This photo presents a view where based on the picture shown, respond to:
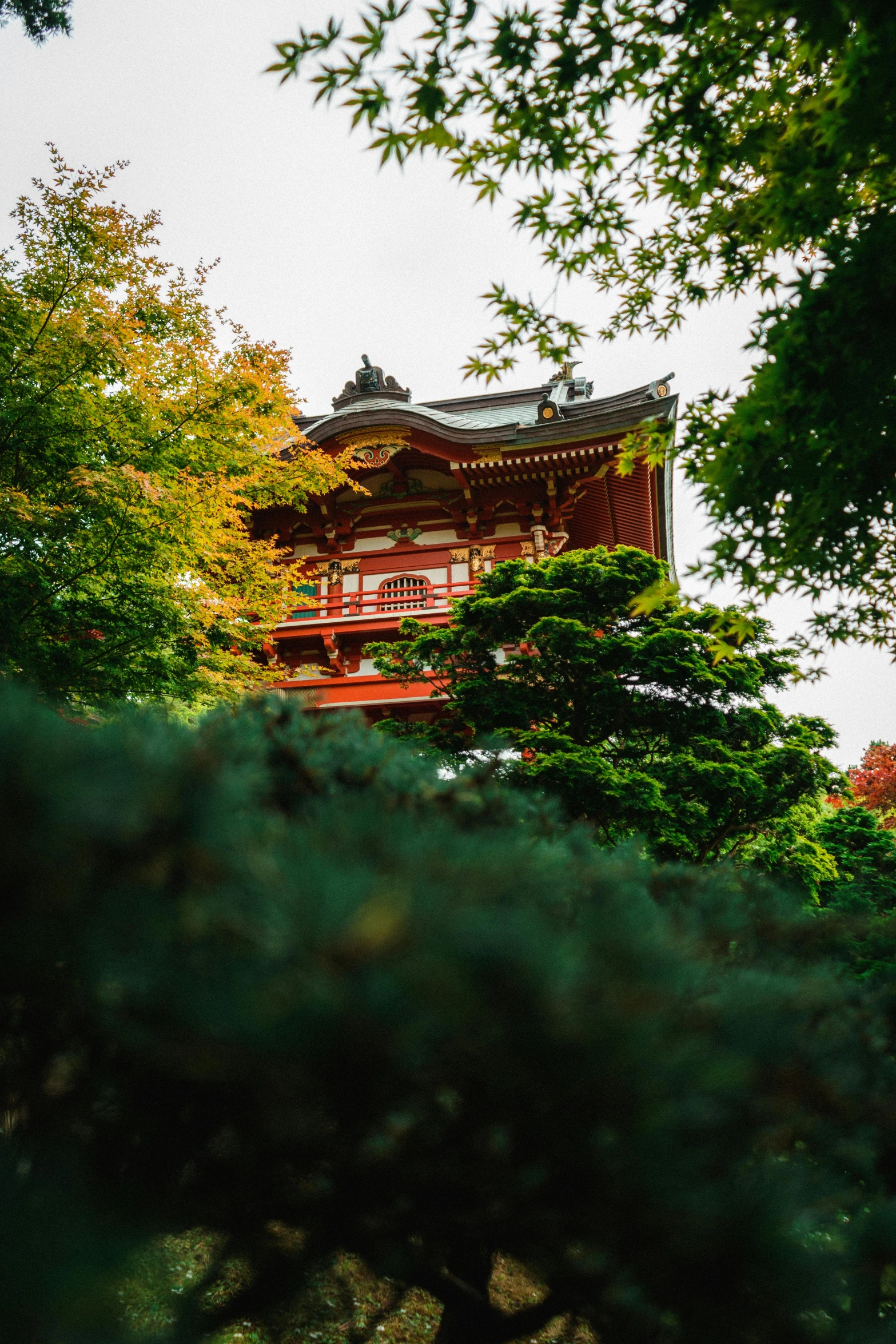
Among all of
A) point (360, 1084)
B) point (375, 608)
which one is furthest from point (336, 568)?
point (360, 1084)

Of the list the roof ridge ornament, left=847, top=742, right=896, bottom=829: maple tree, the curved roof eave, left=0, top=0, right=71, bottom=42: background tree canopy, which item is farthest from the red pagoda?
left=847, top=742, right=896, bottom=829: maple tree

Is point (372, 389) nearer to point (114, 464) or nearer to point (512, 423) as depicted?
point (512, 423)

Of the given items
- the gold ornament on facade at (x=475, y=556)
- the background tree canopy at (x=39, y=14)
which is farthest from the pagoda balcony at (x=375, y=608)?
the background tree canopy at (x=39, y=14)

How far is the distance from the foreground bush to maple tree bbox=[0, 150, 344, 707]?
475cm

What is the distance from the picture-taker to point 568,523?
1241 centimetres

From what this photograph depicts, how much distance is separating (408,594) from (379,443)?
2339 millimetres

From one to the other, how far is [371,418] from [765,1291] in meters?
11.4

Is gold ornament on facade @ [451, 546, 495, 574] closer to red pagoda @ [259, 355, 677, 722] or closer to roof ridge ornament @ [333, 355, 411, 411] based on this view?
red pagoda @ [259, 355, 677, 722]

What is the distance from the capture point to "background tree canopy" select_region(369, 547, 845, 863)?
19.2ft

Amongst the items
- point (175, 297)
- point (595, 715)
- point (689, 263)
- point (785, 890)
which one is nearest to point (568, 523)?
point (595, 715)

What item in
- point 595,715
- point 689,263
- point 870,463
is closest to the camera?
point 870,463

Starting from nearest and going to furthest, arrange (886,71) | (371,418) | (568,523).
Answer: (886,71)
(371,418)
(568,523)

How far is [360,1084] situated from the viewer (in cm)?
76

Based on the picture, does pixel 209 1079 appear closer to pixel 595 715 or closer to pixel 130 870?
pixel 130 870
